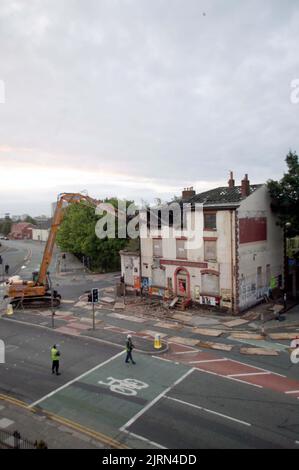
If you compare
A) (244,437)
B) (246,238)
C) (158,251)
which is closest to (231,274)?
(246,238)

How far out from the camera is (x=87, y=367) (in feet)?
68.8

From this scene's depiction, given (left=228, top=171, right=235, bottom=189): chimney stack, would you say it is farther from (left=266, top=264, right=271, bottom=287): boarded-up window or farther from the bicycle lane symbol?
the bicycle lane symbol

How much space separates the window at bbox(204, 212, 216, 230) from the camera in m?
34.2

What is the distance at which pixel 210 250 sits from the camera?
34.5m

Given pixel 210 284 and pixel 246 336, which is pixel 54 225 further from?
pixel 246 336

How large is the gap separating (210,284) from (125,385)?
17.6 m

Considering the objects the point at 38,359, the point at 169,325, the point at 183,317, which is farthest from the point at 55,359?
the point at 183,317

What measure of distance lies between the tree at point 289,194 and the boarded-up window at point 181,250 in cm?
1016

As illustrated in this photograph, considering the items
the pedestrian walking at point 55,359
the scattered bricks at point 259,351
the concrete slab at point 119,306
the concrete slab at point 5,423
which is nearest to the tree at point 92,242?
the concrete slab at point 119,306

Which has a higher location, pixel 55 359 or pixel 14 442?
pixel 55 359

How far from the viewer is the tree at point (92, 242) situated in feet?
190

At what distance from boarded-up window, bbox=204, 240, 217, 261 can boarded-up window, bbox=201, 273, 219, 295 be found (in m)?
1.57

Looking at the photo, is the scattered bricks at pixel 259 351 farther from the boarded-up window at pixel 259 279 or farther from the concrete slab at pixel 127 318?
the boarded-up window at pixel 259 279
